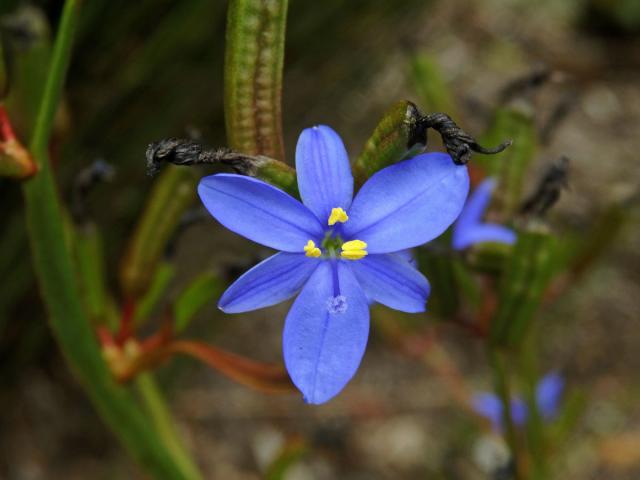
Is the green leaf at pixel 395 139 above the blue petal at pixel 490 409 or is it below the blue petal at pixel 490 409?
above

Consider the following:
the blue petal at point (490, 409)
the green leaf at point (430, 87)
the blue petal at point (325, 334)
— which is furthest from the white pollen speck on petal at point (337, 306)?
the blue petal at point (490, 409)

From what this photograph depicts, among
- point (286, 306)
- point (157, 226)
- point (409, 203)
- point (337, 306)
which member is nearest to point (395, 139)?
point (409, 203)

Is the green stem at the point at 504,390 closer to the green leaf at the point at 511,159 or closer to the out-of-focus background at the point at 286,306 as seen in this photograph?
the green leaf at the point at 511,159

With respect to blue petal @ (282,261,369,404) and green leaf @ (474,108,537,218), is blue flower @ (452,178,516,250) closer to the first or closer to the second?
green leaf @ (474,108,537,218)

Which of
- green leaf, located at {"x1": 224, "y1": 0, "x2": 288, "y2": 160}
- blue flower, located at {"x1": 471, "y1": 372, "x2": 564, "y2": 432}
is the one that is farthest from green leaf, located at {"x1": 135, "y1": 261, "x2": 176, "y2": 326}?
blue flower, located at {"x1": 471, "y1": 372, "x2": 564, "y2": 432}

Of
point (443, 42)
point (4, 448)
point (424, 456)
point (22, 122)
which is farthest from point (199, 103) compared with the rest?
point (443, 42)

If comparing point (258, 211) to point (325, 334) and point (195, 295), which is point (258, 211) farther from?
point (195, 295)
